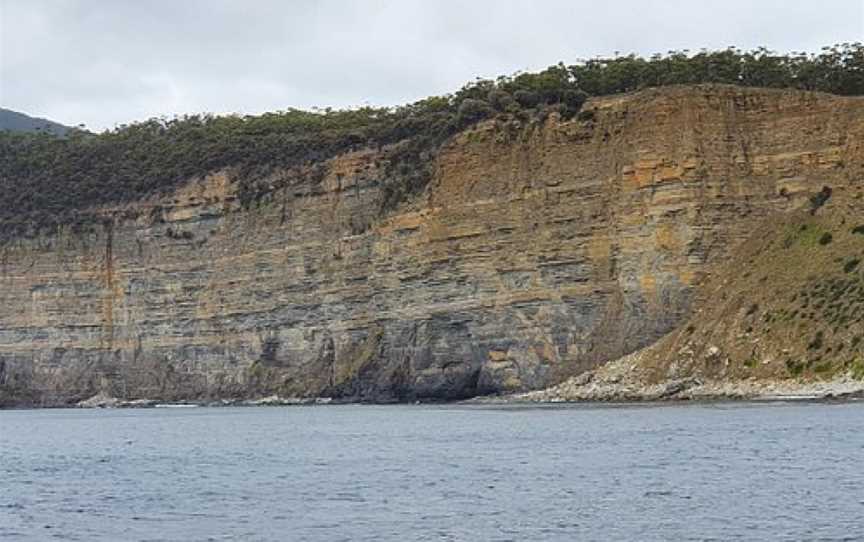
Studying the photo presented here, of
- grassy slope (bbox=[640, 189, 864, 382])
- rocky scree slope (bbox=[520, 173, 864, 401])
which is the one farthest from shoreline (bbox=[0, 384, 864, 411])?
grassy slope (bbox=[640, 189, 864, 382])

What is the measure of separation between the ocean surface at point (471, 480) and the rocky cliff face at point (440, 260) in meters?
16.1

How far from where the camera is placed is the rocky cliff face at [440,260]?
279ft

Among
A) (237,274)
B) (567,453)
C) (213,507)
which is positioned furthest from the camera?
(237,274)

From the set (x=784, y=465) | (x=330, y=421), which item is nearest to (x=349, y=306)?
(x=330, y=421)

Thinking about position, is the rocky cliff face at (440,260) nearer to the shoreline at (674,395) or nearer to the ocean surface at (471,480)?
the shoreline at (674,395)

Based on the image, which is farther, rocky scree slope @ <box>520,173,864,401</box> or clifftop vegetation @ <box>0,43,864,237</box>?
clifftop vegetation @ <box>0,43,864,237</box>

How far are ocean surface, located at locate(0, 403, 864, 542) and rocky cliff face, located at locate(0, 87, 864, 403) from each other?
52.7 feet

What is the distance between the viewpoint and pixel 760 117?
87375 mm

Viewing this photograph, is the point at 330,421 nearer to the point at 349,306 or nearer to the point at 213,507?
the point at 349,306

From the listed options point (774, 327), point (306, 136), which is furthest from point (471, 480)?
point (306, 136)

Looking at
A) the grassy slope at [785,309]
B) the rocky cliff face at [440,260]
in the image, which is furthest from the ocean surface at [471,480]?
the rocky cliff face at [440,260]

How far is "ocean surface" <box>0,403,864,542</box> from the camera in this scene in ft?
103

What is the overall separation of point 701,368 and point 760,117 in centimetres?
1869

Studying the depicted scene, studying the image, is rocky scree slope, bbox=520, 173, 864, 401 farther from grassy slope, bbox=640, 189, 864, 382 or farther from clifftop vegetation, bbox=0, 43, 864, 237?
clifftop vegetation, bbox=0, 43, 864, 237
